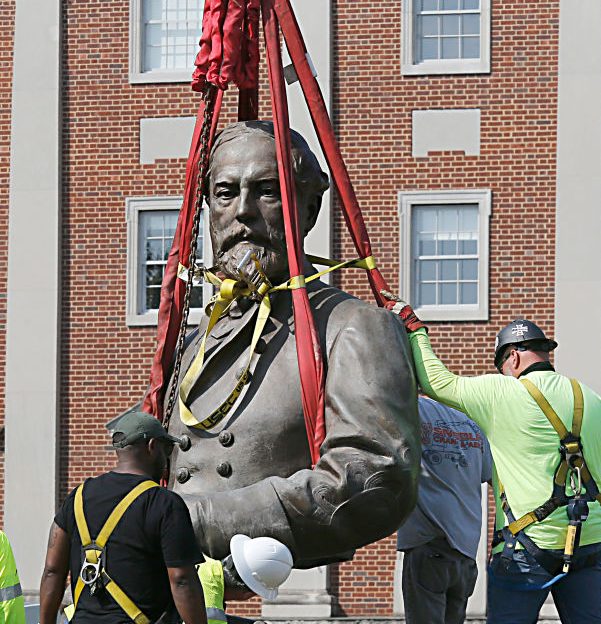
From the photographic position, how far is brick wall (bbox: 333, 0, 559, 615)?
19.1 meters

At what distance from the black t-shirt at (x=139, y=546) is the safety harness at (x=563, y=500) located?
1.91 m

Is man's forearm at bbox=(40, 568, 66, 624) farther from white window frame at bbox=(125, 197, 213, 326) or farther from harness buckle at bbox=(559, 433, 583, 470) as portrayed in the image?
white window frame at bbox=(125, 197, 213, 326)

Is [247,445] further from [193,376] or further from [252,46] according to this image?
[252,46]

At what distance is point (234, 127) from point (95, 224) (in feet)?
47.1

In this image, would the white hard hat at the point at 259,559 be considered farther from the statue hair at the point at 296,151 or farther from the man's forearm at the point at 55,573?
the statue hair at the point at 296,151

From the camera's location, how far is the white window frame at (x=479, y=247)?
19031 millimetres

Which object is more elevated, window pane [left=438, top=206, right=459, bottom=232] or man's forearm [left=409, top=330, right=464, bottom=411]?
window pane [left=438, top=206, right=459, bottom=232]

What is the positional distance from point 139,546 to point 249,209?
1248 mm

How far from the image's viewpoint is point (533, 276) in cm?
1916

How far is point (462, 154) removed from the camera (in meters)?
19.3

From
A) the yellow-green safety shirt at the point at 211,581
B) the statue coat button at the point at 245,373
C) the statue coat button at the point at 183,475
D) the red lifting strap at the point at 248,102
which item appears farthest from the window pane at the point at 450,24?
the yellow-green safety shirt at the point at 211,581

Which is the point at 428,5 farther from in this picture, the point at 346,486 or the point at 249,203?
the point at 346,486

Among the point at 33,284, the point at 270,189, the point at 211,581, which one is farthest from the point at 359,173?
the point at 211,581

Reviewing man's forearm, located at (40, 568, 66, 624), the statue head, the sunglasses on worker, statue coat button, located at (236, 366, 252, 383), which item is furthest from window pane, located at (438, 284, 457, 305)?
man's forearm, located at (40, 568, 66, 624)
